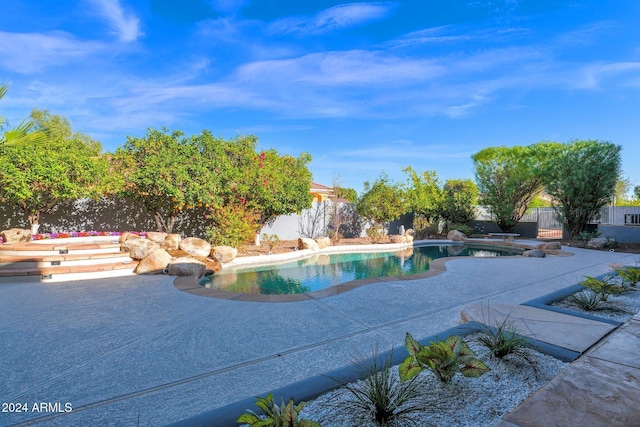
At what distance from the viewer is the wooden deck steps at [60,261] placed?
6352 mm

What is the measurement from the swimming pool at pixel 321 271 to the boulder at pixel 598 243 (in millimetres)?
2937

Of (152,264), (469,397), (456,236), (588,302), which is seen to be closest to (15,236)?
(152,264)

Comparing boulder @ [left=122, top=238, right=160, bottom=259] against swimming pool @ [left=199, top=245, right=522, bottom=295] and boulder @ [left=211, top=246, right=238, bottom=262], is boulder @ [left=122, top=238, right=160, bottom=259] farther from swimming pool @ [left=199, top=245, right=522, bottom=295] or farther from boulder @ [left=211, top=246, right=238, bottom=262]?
swimming pool @ [left=199, top=245, right=522, bottom=295]

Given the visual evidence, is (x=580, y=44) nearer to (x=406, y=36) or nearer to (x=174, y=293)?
(x=406, y=36)

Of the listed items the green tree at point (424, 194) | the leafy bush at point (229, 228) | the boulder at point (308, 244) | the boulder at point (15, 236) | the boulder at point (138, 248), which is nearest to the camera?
the boulder at point (138, 248)

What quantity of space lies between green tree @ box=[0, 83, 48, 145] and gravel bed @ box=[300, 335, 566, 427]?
682 cm

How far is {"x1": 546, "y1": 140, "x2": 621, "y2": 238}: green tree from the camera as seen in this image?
525 inches

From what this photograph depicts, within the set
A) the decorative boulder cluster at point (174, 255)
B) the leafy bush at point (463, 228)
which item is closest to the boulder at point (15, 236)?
the decorative boulder cluster at point (174, 255)

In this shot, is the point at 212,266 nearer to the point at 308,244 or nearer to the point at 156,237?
the point at 156,237

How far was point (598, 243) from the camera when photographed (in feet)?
40.7

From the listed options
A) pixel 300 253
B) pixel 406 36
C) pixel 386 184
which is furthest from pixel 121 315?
pixel 386 184

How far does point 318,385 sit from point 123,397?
1.49 m

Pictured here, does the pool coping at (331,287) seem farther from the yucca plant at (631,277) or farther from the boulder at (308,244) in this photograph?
the yucca plant at (631,277)

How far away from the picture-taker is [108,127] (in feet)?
50.5
